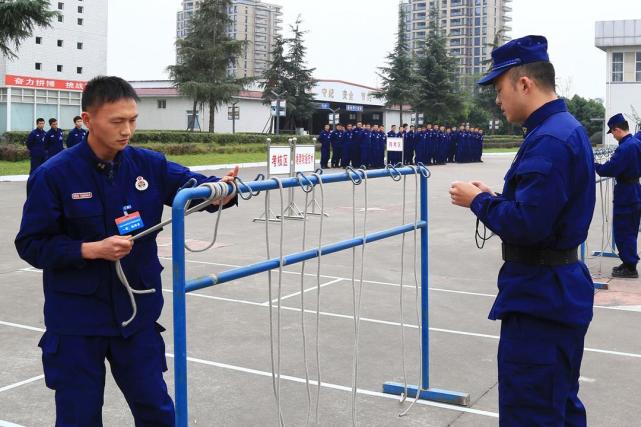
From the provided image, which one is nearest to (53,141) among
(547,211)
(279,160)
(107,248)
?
(279,160)

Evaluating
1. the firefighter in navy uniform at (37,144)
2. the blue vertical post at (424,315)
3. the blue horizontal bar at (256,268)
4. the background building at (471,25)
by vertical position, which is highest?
the background building at (471,25)

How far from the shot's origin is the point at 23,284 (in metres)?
9.11

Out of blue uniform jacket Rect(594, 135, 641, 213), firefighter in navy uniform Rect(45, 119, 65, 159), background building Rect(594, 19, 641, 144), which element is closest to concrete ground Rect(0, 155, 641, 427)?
blue uniform jacket Rect(594, 135, 641, 213)

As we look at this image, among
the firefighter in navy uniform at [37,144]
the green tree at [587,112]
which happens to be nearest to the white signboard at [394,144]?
the firefighter in navy uniform at [37,144]

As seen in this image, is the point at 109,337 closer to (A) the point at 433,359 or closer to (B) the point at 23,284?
(A) the point at 433,359

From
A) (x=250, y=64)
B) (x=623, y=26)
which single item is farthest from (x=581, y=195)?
(x=250, y=64)

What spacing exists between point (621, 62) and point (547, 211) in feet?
212

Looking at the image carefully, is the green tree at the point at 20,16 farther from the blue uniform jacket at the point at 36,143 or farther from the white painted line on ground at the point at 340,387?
the white painted line on ground at the point at 340,387

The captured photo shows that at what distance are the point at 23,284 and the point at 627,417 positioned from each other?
22.5 feet

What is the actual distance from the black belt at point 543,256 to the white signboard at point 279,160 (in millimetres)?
11561

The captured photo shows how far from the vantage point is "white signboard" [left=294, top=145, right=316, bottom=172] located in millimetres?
15508

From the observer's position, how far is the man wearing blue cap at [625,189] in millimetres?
9258

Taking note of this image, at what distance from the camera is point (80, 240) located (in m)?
3.12

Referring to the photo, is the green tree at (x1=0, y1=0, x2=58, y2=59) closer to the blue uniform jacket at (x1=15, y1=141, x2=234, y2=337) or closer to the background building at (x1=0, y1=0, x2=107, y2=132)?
the background building at (x1=0, y1=0, x2=107, y2=132)
